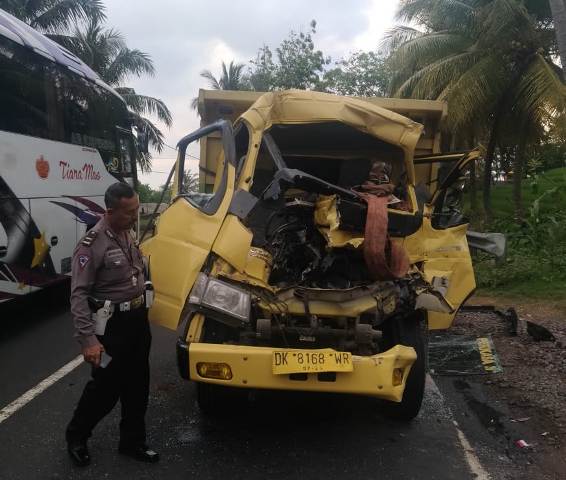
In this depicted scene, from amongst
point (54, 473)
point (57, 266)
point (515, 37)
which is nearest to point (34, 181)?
point (57, 266)

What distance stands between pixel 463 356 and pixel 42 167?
5.22 m

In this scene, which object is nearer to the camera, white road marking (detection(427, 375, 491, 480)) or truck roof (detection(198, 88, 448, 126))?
white road marking (detection(427, 375, 491, 480))

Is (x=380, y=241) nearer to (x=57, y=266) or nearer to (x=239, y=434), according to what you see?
(x=239, y=434)

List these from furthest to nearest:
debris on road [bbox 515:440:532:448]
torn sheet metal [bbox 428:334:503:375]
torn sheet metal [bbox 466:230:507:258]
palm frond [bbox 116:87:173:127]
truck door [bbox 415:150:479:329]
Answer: palm frond [bbox 116:87:173:127]
torn sheet metal [bbox 428:334:503:375]
torn sheet metal [bbox 466:230:507:258]
truck door [bbox 415:150:479:329]
debris on road [bbox 515:440:532:448]

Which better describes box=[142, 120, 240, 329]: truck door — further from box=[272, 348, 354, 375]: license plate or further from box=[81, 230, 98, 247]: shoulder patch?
box=[272, 348, 354, 375]: license plate

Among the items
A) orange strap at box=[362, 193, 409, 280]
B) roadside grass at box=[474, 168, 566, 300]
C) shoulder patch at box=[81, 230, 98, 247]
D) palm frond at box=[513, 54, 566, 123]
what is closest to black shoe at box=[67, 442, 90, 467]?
shoulder patch at box=[81, 230, 98, 247]

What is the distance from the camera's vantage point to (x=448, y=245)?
15.4 feet

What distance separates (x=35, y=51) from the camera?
6.79m

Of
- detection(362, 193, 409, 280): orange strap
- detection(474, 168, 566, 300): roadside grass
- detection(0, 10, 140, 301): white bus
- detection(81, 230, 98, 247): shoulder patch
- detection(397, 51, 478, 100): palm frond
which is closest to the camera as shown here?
detection(81, 230, 98, 247): shoulder patch

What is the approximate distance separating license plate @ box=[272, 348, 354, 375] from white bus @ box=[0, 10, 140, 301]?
3835mm

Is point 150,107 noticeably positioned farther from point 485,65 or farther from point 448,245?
point 448,245

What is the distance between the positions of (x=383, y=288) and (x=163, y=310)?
1.49 m

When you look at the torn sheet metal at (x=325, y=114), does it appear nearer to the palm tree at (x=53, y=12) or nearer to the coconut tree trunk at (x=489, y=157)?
the coconut tree trunk at (x=489, y=157)

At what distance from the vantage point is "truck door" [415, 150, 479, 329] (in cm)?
→ 446
